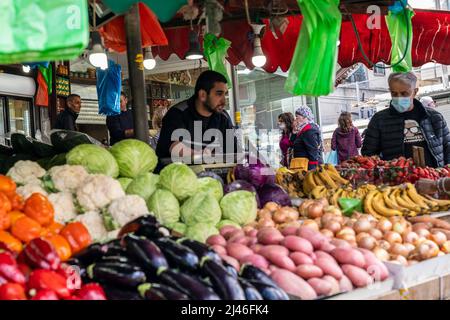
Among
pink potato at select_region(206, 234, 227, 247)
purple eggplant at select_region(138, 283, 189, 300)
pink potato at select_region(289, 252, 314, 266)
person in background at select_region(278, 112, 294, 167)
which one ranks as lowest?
pink potato at select_region(289, 252, 314, 266)

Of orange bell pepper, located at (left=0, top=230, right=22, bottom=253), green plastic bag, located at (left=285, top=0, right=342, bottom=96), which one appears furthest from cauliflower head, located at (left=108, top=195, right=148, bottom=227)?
green plastic bag, located at (left=285, top=0, right=342, bottom=96)

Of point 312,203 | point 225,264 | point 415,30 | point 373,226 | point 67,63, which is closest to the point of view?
point 225,264

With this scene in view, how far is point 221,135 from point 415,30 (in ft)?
11.4

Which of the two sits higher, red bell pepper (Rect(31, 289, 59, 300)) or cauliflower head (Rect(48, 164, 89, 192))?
cauliflower head (Rect(48, 164, 89, 192))

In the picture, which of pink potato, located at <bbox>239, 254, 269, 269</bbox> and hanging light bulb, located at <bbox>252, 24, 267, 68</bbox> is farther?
hanging light bulb, located at <bbox>252, 24, 267, 68</bbox>

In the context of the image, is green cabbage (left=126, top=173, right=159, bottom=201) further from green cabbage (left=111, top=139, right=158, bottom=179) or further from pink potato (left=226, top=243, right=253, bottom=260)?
pink potato (left=226, top=243, right=253, bottom=260)

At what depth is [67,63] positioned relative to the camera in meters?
9.09

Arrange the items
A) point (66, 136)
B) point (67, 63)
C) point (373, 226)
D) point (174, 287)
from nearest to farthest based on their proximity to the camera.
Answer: point (174, 287) < point (373, 226) < point (66, 136) < point (67, 63)

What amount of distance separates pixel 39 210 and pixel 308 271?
4.20 feet

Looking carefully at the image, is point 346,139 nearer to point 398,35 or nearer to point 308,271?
point 398,35

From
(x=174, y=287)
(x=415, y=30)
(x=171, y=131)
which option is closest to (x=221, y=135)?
(x=171, y=131)

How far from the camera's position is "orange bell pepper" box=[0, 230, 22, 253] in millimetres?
1999

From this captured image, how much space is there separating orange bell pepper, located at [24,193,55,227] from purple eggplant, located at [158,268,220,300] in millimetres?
751

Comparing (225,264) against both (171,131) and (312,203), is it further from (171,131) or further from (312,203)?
(171,131)
